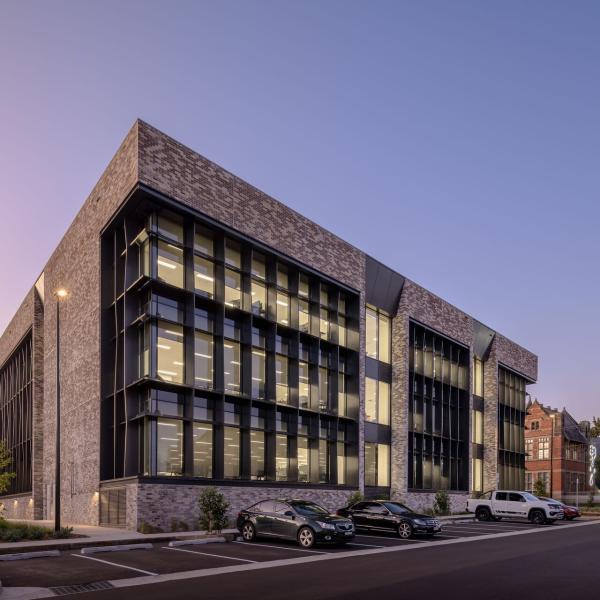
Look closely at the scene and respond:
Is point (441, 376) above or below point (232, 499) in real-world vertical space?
above

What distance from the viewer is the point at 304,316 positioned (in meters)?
37.4

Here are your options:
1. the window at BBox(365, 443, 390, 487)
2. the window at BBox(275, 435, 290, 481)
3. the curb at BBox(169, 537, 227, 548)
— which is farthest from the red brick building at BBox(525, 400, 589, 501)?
the curb at BBox(169, 537, 227, 548)

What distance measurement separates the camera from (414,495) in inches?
1757

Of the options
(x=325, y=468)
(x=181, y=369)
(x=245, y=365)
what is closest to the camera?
(x=181, y=369)

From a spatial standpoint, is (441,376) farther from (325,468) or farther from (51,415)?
(51,415)

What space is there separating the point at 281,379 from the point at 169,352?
7.60 meters

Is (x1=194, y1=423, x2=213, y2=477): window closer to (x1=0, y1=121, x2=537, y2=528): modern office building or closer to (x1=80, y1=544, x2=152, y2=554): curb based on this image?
(x1=0, y1=121, x2=537, y2=528): modern office building

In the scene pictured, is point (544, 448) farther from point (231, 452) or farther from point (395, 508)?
point (231, 452)

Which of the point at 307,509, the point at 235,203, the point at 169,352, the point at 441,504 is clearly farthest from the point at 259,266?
the point at 441,504

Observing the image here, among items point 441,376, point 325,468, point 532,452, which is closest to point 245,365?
point 325,468

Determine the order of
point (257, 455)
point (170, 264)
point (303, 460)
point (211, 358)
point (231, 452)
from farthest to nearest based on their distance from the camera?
point (303, 460) < point (257, 455) < point (231, 452) < point (211, 358) < point (170, 264)

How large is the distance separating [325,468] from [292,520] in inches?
593

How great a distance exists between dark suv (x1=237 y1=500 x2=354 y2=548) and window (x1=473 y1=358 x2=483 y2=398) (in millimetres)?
35869

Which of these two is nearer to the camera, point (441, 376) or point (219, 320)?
point (219, 320)
